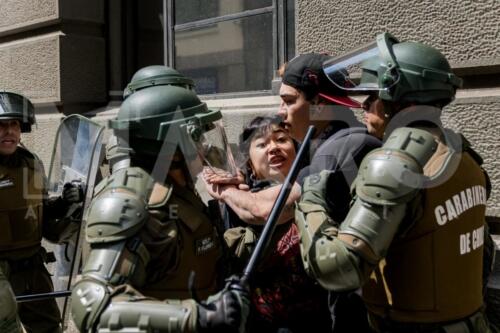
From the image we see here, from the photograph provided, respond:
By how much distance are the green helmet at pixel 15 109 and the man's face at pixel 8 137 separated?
38mm

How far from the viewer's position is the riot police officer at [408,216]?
78.7 inches

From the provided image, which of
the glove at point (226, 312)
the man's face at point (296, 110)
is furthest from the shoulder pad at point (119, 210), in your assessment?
the man's face at point (296, 110)

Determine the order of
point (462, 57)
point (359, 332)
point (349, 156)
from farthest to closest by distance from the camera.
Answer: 1. point (462, 57)
2. point (359, 332)
3. point (349, 156)

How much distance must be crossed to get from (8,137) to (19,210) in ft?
Result: 1.44

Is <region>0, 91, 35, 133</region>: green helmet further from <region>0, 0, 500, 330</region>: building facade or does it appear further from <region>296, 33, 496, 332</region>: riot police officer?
<region>296, 33, 496, 332</region>: riot police officer

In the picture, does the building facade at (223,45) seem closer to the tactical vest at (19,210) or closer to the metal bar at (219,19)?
the metal bar at (219,19)

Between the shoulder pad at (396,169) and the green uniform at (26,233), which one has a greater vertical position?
the shoulder pad at (396,169)

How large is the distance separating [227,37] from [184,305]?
333 cm

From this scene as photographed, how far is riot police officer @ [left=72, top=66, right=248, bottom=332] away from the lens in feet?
6.13

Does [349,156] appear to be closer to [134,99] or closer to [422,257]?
[422,257]

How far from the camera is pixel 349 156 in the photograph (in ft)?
7.88

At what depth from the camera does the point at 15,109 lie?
4.00m

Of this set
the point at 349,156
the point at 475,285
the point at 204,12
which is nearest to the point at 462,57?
the point at 349,156

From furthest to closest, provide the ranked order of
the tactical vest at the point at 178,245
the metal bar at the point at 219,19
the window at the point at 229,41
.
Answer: the metal bar at the point at 219,19 < the window at the point at 229,41 < the tactical vest at the point at 178,245
